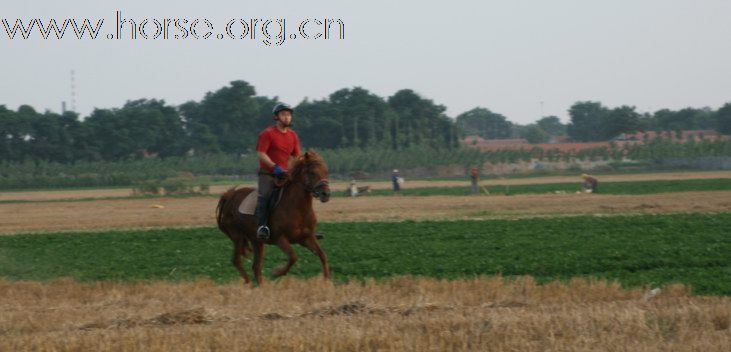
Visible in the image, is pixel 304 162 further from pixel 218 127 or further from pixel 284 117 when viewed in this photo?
pixel 218 127

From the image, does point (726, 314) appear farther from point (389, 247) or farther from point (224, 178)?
point (224, 178)

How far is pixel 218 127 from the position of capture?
406 ft

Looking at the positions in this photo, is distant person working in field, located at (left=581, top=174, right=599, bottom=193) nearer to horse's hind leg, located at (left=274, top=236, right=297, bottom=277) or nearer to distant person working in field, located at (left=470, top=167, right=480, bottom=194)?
distant person working in field, located at (left=470, top=167, right=480, bottom=194)

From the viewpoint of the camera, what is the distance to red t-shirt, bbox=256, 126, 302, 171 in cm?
1477

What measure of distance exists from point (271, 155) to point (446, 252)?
20.0 ft

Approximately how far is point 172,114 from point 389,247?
105350 mm

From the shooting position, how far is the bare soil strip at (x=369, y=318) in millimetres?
8523

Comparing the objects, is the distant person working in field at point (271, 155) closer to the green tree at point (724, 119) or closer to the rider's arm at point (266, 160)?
the rider's arm at point (266, 160)

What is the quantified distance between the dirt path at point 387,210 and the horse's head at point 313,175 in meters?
20.4

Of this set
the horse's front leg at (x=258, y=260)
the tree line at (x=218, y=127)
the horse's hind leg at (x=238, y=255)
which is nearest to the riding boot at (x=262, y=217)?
the horse's front leg at (x=258, y=260)

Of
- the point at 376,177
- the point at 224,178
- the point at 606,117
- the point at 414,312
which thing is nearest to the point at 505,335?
the point at 414,312

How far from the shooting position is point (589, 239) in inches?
877

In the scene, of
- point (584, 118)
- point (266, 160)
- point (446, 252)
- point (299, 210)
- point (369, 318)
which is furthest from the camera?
point (584, 118)

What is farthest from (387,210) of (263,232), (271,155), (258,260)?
(263,232)
